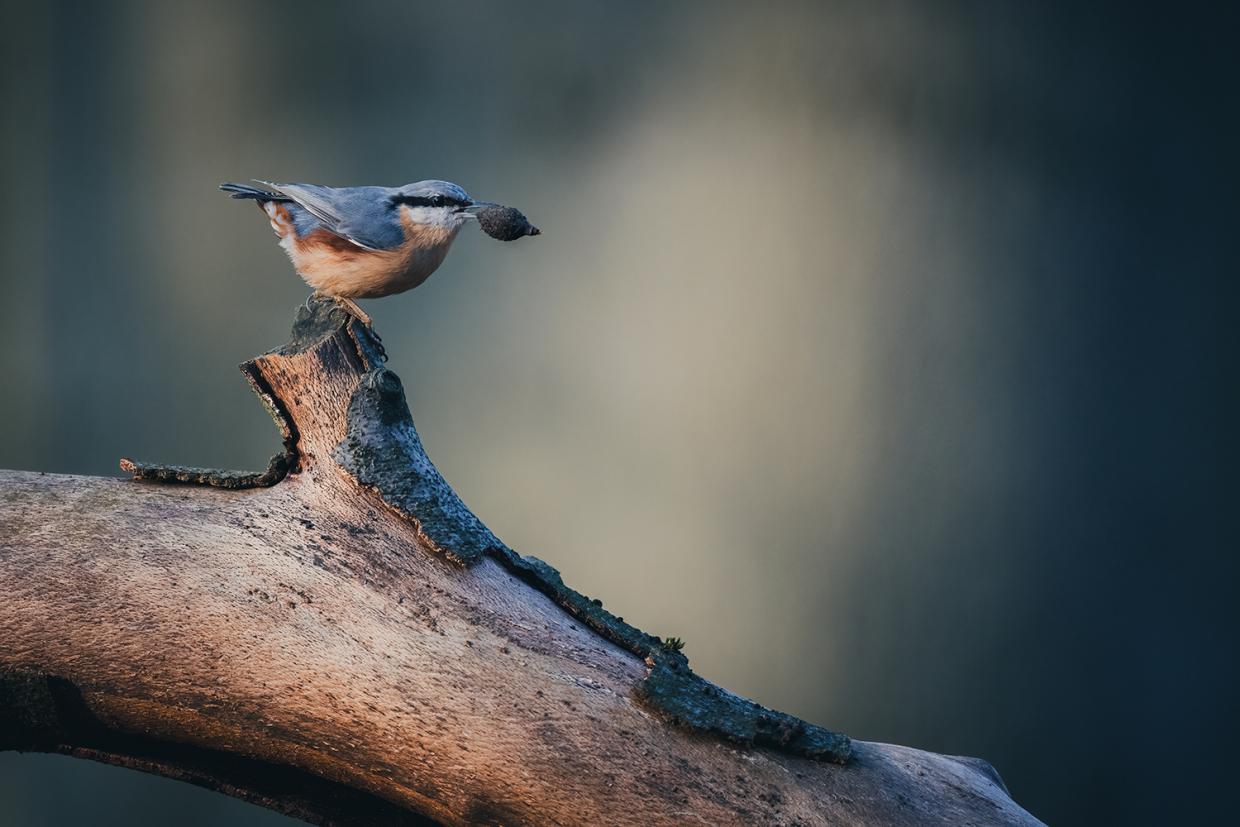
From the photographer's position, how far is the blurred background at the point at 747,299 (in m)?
2.72

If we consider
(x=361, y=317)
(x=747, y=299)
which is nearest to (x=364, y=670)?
(x=361, y=317)

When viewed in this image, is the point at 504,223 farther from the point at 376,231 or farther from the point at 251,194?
the point at 251,194

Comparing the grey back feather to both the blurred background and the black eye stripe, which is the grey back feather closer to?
the black eye stripe

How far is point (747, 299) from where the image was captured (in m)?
2.80

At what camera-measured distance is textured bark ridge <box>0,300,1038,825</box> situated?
1.32 metres

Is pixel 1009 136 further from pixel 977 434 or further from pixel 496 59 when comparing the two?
pixel 496 59

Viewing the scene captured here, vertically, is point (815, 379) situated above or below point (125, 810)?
above

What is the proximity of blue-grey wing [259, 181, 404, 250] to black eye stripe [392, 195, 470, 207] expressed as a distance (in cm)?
3

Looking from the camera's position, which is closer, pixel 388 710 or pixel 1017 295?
pixel 388 710

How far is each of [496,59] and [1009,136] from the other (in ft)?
4.53

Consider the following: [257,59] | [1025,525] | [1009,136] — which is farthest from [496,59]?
[1025,525]

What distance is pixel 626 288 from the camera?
279 cm

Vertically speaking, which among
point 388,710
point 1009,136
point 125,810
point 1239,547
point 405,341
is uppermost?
point 1009,136

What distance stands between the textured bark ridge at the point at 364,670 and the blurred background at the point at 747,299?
4.14 ft
